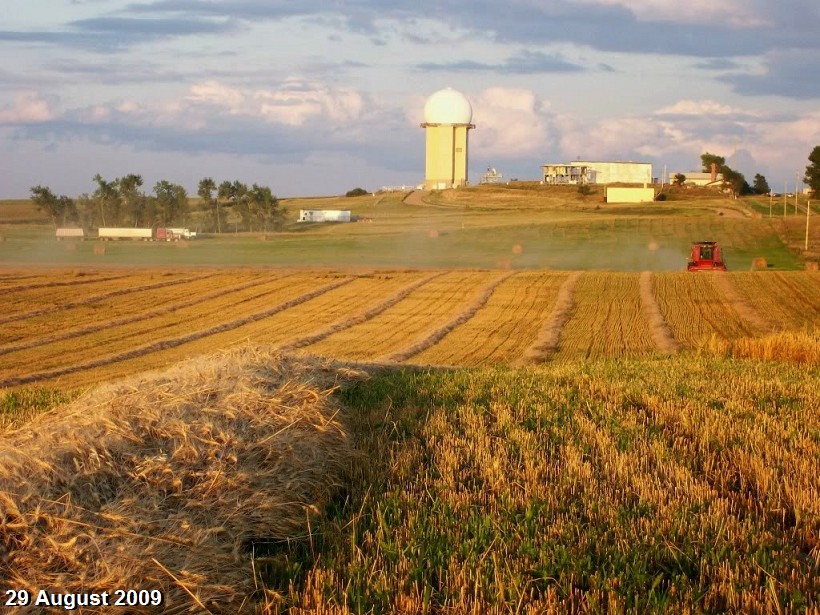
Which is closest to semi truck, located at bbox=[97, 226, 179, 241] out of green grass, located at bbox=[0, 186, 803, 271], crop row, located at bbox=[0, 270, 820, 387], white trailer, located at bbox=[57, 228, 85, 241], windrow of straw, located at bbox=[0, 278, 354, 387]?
white trailer, located at bbox=[57, 228, 85, 241]

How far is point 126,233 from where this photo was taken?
327 ft

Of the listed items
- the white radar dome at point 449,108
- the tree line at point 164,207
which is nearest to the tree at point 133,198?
the tree line at point 164,207

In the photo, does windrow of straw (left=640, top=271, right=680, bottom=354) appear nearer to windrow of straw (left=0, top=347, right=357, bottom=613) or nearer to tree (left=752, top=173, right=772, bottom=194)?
windrow of straw (left=0, top=347, right=357, bottom=613)

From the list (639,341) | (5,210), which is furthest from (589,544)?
(5,210)

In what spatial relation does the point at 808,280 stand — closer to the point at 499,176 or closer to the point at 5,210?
the point at 499,176

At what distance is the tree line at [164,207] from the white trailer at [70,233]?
13450 millimetres

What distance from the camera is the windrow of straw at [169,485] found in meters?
5.24

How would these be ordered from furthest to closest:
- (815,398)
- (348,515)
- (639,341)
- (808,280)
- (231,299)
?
(808,280) → (231,299) → (639,341) → (815,398) → (348,515)

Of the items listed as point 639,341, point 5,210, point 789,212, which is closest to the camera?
point 639,341

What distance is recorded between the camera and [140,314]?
3534 cm

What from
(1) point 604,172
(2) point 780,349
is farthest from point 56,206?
(2) point 780,349

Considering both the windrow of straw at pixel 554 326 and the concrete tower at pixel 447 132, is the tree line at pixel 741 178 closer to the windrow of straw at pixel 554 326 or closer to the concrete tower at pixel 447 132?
the concrete tower at pixel 447 132

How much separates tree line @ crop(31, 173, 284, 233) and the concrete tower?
3064 cm

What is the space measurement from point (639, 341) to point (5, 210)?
137 m
